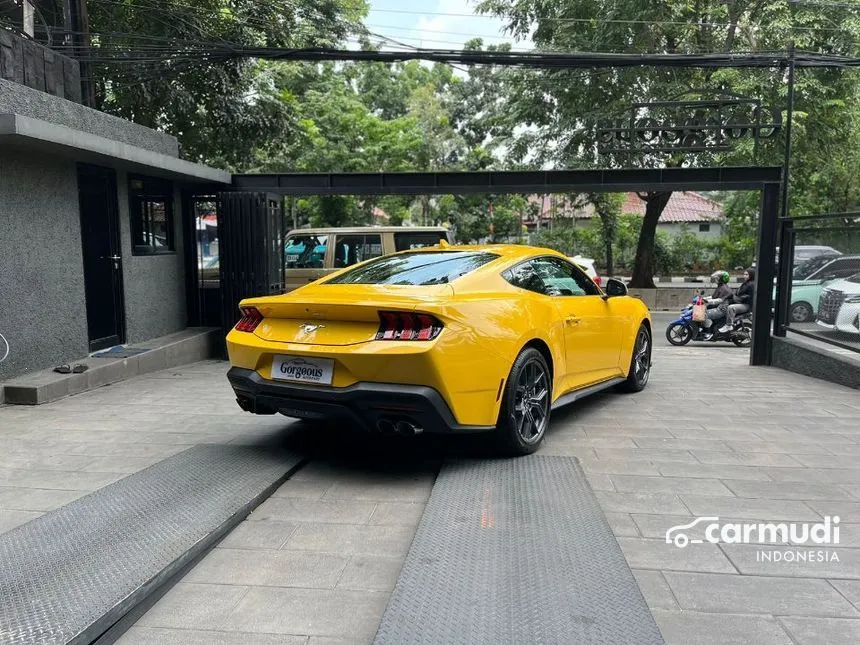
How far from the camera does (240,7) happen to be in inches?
575

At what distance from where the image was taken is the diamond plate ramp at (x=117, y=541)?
2.49 meters

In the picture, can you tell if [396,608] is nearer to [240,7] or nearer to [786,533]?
[786,533]

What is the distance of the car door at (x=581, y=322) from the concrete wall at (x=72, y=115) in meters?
5.35

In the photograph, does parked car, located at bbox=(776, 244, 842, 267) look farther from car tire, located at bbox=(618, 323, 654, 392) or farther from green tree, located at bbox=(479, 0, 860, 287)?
green tree, located at bbox=(479, 0, 860, 287)

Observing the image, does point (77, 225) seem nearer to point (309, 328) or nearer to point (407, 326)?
point (309, 328)

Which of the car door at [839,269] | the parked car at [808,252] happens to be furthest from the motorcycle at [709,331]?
the car door at [839,269]

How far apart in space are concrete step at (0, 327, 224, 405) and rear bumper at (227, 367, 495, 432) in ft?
11.1

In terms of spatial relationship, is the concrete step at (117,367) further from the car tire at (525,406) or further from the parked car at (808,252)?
the parked car at (808,252)

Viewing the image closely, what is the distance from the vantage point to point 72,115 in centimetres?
741

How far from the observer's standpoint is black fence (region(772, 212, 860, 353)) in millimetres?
7309

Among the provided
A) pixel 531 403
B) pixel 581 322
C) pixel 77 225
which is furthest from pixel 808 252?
pixel 77 225

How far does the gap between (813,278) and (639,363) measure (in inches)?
123

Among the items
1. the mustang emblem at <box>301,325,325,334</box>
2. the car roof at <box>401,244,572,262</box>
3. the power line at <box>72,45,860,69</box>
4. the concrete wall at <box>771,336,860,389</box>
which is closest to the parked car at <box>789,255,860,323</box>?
the concrete wall at <box>771,336,860,389</box>

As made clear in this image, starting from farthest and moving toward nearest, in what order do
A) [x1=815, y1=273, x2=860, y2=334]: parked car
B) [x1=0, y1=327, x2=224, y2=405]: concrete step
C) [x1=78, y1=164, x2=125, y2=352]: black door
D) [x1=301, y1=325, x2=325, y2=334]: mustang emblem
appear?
[x1=78, y1=164, x2=125, y2=352]: black door
[x1=815, y1=273, x2=860, y2=334]: parked car
[x1=0, y1=327, x2=224, y2=405]: concrete step
[x1=301, y1=325, x2=325, y2=334]: mustang emblem
